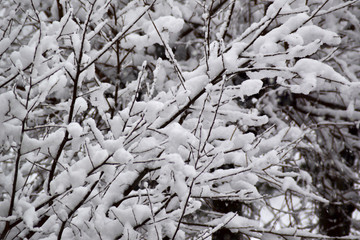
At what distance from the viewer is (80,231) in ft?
5.51

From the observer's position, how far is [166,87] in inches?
131

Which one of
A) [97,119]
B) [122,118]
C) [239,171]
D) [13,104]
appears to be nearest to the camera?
[13,104]

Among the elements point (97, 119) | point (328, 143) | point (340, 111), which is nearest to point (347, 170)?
point (328, 143)

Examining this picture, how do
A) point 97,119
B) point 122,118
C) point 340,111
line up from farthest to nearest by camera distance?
1. point 340,111
2. point 97,119
3. point 122,118

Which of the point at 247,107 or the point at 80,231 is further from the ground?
the point at 80,231

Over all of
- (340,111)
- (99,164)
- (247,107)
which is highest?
(99,164)

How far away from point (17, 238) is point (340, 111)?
3.83 metres

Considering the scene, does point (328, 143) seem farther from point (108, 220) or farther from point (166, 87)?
point (108, 220)

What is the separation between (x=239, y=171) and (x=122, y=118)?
0.65 metres

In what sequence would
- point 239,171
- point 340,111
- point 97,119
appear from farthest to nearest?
point 340,111
point 97,119
point 239,171

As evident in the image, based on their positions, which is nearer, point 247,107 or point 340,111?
point 247,107

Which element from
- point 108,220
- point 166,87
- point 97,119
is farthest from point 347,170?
point 108,220

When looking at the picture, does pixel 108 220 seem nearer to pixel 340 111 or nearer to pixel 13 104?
pixel 13 104

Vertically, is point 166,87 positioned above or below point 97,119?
above
